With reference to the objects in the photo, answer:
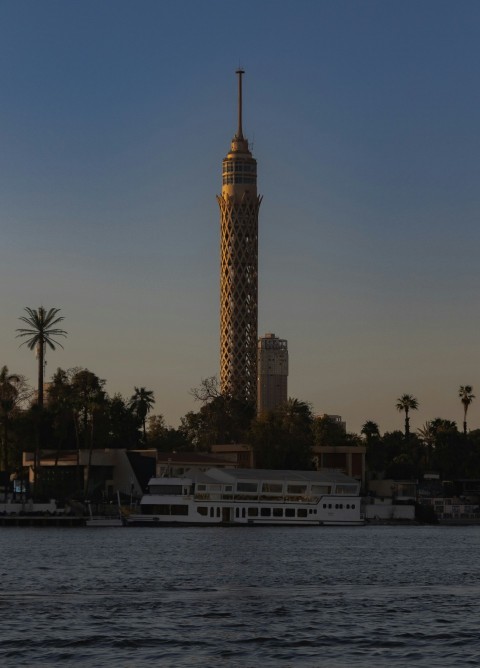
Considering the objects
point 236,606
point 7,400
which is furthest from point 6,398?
point 236,606

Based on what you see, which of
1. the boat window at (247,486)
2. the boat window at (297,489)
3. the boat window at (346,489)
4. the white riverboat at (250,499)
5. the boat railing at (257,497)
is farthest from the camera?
the boat window at (346,489)

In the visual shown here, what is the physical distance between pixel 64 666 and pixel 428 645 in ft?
45.0

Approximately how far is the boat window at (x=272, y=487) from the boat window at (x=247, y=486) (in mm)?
1761

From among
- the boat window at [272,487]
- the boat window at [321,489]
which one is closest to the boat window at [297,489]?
the boat window at [321,489]

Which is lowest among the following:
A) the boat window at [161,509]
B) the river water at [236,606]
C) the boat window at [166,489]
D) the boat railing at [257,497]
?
the river water at [236,606]

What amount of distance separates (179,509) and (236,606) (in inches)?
3928

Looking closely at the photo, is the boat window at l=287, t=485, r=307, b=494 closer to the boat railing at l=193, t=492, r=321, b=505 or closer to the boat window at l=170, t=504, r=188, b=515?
the boat railing at l=193, t=492, r=321, b=505

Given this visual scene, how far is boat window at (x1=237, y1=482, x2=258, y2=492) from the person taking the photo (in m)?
165

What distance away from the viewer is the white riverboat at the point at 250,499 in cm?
16062

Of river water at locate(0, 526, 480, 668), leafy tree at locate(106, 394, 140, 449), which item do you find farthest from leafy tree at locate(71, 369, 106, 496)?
river water at locate(0, 526, 480, 668)

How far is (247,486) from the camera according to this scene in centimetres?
16575

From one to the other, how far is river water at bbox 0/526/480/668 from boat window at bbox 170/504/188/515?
162ft

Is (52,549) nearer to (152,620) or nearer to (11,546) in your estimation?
(11,546)

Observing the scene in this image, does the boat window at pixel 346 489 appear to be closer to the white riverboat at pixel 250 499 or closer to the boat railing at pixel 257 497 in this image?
the white riverboat at pixel 250 499
